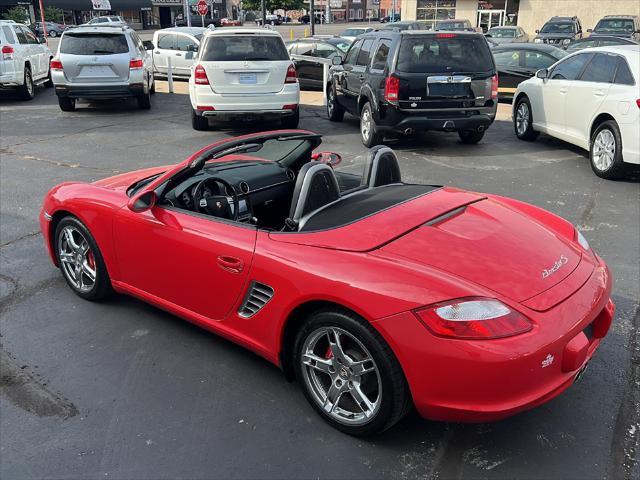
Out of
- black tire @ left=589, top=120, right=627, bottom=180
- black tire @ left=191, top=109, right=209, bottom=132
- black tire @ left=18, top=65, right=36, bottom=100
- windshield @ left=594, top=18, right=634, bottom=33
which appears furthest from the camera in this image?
windshield @ left=594, top=18, right=634, bottom=33

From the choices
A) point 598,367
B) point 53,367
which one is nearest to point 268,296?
point 53,367

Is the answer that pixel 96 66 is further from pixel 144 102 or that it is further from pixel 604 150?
pixel 604 150

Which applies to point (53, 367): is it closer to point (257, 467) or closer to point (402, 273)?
point (257, 467)

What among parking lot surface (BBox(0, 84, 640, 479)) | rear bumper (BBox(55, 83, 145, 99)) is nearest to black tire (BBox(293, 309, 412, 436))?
parking lot surface (BBox(0, 84, 640, 479))

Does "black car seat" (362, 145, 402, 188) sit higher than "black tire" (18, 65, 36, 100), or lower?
higher

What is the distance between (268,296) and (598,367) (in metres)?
2.02

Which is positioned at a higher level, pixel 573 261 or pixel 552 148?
pixel 573 261

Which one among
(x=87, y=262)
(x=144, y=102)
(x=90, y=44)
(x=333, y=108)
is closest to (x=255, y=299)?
(x=87, y=262)

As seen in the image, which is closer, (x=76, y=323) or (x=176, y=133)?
(x=76, y=323)

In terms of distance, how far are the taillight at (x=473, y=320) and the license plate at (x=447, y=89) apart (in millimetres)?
6782

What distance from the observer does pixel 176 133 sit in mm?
11055

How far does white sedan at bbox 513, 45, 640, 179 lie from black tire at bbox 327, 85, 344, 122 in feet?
12.1

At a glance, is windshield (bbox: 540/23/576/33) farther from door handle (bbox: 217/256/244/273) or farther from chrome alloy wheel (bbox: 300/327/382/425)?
chrome alloy wheel (bbox: 300/327/382/425)

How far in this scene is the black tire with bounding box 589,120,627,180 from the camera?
302 inches
